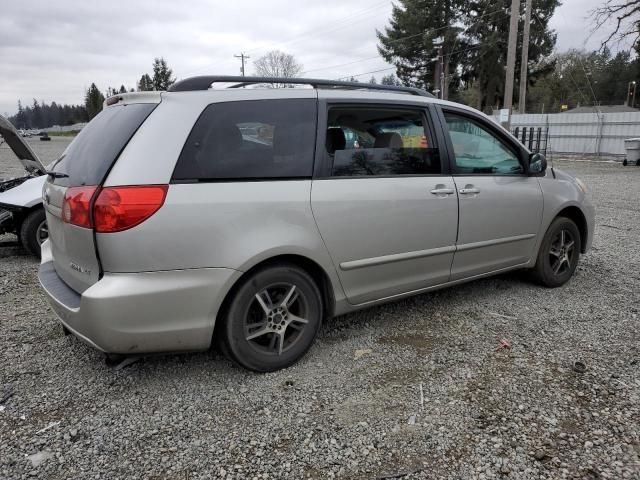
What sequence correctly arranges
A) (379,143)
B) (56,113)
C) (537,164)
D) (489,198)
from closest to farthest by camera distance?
(379,143) → (489,198) → (537,164) → (56,113)

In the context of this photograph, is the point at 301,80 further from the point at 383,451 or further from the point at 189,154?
the point at 383,451

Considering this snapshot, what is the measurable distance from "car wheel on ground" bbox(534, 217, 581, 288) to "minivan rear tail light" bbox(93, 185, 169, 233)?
3.50 m

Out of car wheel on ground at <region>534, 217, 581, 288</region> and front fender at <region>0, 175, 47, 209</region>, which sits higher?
front fender at <region>0, 175, 47, 209</region>

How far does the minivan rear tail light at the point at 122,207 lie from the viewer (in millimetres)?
2428

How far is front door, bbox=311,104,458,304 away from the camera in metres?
3.08

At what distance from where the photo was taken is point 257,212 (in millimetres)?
2729

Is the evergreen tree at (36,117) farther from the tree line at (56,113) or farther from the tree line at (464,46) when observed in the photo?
the tree line at (464,46)

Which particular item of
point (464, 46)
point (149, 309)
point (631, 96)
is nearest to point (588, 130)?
point (464, 46)

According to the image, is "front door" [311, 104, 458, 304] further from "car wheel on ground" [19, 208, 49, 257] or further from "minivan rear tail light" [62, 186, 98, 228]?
"car wheel on ground" [19, 208, 49, 257]

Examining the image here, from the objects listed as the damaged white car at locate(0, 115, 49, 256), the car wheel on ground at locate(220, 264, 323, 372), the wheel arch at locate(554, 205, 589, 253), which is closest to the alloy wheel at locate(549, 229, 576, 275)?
the wheel arch at locate(554, 205, 589, 253)

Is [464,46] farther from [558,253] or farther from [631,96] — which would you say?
[558,253]

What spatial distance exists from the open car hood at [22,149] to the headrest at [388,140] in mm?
4608

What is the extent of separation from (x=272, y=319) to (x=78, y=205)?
1.25m

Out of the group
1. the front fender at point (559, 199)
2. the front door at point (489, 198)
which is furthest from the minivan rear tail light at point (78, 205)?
the front fender at point (559, 199)
